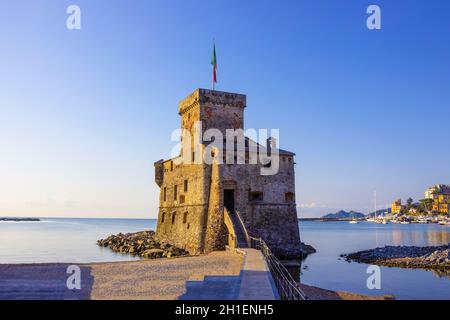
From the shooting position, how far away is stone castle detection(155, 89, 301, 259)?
Answer: 28.5m

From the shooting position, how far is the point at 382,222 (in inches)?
6398

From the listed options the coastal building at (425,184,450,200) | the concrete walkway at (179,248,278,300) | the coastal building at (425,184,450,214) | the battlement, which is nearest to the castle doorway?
the battlement

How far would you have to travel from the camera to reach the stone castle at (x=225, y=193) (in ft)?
93.6

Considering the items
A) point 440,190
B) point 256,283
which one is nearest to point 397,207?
point 440,190

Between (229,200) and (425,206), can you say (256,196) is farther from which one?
(425,206)

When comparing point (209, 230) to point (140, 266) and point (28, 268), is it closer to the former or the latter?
point (140, 266)

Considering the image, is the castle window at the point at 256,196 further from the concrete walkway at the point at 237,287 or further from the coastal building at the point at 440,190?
the coastal building at the point at 440,190

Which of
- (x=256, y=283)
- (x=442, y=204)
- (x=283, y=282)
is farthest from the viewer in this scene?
(x=442, y=204)

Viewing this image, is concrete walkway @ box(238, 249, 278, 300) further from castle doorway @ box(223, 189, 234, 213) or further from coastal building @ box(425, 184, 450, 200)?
coastal building @ box(425, 184, 450, 200)

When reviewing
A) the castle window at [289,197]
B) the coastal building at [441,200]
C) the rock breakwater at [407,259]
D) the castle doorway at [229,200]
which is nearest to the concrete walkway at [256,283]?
the castle doorway at [229,200]

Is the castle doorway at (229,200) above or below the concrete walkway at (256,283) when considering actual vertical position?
above

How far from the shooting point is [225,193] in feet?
97.3
